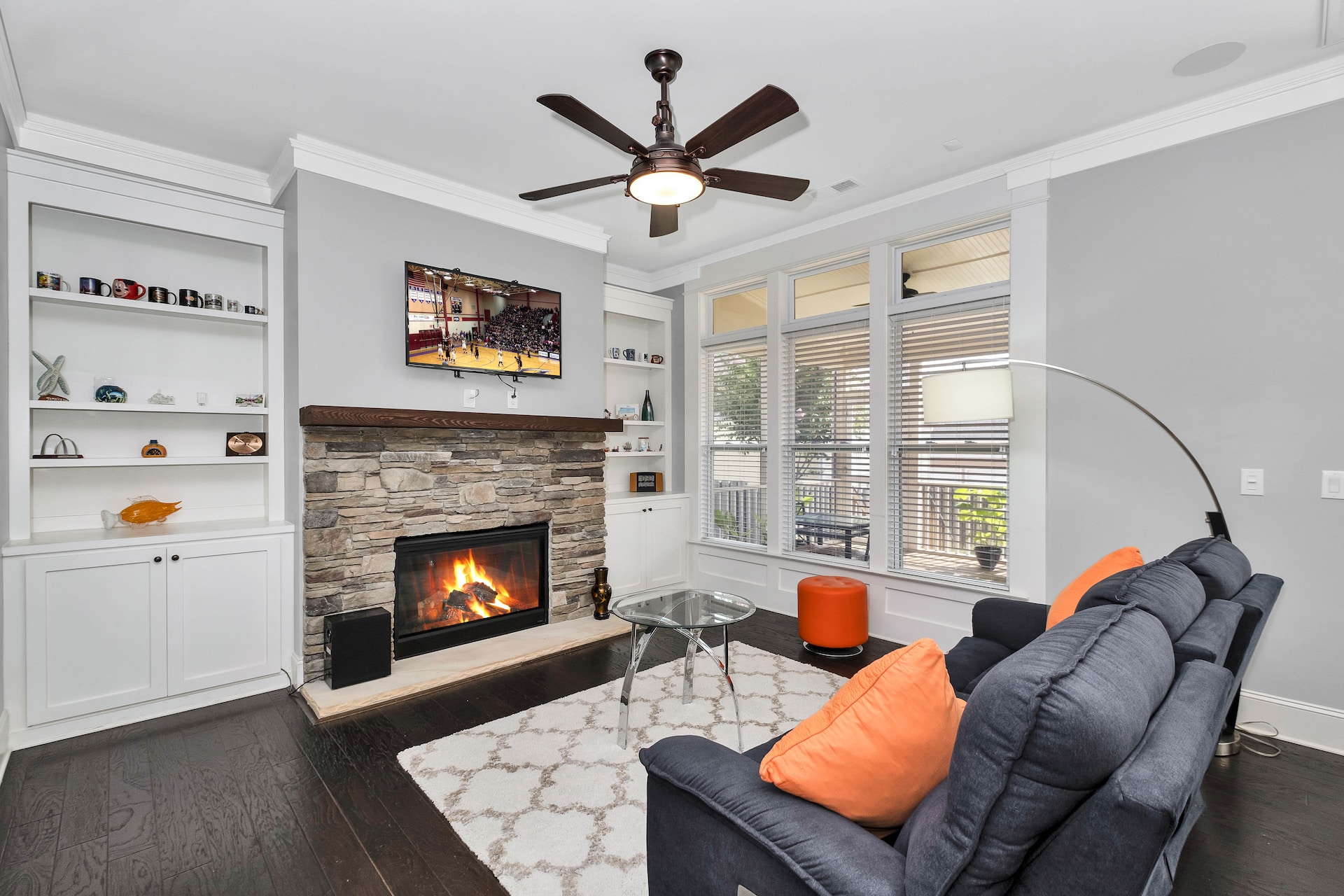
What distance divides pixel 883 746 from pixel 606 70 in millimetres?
2642

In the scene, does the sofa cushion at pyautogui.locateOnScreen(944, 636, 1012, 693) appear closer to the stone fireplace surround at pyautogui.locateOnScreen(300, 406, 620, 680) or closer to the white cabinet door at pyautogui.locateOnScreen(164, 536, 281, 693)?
the stone fireplace surround at pyautogui.locateOnScreen(300, 406, 620, 680)

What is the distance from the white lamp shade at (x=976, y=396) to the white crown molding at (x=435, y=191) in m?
2.59

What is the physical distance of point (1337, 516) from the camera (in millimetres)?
2660

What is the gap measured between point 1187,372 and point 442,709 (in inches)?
151

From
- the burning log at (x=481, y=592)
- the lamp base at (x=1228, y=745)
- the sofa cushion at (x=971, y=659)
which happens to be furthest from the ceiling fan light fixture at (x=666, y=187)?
the lamp base at (x=1228, y=745)

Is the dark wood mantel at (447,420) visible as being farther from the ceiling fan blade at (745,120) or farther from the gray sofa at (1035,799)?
the gray sofa at (1035,799)

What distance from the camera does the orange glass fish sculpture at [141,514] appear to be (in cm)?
317

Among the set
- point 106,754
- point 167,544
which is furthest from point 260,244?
point 106,754

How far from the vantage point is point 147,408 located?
311 cm

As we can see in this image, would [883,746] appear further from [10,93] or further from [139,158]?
[139,158]

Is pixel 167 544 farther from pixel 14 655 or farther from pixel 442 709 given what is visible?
pixel 442 709

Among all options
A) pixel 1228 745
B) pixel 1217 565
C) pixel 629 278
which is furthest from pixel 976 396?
pixel 629 278

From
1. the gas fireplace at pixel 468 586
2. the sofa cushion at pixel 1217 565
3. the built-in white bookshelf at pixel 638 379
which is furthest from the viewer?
the built-in white bookshelf at pixel 638 379

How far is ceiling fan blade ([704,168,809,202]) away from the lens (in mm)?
2484
